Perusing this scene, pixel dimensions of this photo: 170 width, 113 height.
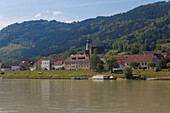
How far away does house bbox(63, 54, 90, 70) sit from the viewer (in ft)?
452

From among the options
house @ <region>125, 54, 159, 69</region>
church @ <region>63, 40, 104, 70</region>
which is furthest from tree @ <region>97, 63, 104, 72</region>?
church @ <region>63, 40, 104, 70</region>

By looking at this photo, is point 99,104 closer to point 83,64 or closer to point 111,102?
point 111,102

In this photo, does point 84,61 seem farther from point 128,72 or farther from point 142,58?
point 128,72

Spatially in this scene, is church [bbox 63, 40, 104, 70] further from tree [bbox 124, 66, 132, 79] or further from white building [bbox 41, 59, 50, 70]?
tree [bbox 124, 66, 132, 79]

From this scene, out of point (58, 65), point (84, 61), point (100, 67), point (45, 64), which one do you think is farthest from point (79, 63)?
point (45, 64)

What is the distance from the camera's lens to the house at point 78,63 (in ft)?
452

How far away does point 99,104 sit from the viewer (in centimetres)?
3691

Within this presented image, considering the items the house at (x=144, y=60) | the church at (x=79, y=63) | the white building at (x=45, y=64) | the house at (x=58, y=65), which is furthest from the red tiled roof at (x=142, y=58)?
the white building at (x=45, y=64)

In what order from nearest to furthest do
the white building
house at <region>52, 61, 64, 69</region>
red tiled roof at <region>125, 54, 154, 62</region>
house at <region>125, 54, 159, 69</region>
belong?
1. house at <region>125, 54, 159, 69</region>
2. red tiled roof at <region>125, 54, 154, 62</region>
3. house at <region>52, 61, 64, 69</region>
4. the white building

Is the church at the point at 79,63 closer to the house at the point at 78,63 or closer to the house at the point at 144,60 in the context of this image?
the house at the point at 78,63

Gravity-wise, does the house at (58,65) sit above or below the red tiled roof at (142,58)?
below

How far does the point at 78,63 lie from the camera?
141500 millimetres

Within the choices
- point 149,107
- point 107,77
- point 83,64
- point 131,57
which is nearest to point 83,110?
point 149,107

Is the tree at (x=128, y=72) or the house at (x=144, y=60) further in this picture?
the house at (x=144, y=60)
